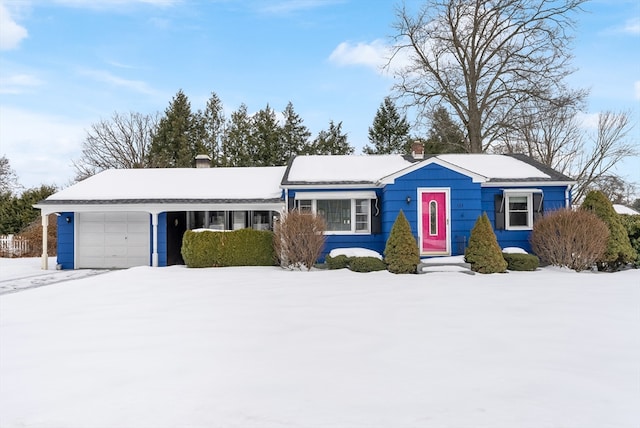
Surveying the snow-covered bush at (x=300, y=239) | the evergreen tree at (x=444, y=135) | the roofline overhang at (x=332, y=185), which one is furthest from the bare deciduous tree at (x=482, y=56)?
the snow-covered bush at (x=300, y=239)

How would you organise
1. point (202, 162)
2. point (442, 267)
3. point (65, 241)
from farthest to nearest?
1. point (202, 162)
2. point (65, 241)
3. point (442, 267)

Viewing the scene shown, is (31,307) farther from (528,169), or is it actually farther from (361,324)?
(528,169)

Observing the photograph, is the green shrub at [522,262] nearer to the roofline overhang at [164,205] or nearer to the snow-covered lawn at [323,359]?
the snow-covered lawn at [323,359]

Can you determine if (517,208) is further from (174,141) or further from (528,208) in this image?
(174,141)

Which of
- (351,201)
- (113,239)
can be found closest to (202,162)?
(113,239)

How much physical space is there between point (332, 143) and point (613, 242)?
22378 millimetres

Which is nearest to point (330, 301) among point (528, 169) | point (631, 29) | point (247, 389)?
point (247, 389)

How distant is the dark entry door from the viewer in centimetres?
→ 1511

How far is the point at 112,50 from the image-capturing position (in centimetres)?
1811

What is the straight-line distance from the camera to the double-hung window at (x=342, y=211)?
1426 centimetres

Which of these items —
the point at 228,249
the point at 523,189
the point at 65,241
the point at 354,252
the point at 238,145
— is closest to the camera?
the point at 354,252

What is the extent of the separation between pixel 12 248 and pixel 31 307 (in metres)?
15.9

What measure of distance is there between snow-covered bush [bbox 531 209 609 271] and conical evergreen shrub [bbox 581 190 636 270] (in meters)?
0.32

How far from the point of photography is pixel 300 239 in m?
12.5
